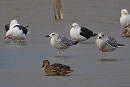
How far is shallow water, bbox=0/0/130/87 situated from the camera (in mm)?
13172

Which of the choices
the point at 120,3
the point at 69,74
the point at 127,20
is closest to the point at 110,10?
the point at 120,3

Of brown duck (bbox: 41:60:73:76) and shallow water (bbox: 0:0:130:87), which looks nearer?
shallow water (bbox: 0:0:130:87)

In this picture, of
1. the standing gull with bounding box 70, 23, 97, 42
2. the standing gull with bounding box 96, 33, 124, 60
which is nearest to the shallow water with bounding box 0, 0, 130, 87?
the standing gull with bounding box 70, 23, 97, 42

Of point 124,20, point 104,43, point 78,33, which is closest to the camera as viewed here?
point 104,43

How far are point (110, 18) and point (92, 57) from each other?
488 inches

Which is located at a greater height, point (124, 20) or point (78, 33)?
point (124, 20)

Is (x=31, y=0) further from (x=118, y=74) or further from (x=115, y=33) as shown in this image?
(x=118, y=74)

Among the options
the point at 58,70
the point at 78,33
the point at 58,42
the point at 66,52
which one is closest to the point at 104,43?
the point at 58,42

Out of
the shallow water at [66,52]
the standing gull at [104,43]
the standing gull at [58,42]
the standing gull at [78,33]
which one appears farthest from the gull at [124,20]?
the standing gull at [104,43]

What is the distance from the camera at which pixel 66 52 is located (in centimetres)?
1844

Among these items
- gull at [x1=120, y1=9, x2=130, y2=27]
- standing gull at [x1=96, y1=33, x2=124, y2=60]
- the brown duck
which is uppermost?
gull at [x1=120, y1=9, x2=130, y2=27]

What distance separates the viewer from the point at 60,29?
2466 cm

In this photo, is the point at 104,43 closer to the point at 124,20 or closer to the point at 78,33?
the point at 78,33

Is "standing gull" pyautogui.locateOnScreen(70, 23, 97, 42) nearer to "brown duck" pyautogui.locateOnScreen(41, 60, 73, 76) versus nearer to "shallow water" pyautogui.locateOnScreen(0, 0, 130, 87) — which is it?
"shallow water" pyautogui.locateOnScreen(0, 0, 130, 87)
